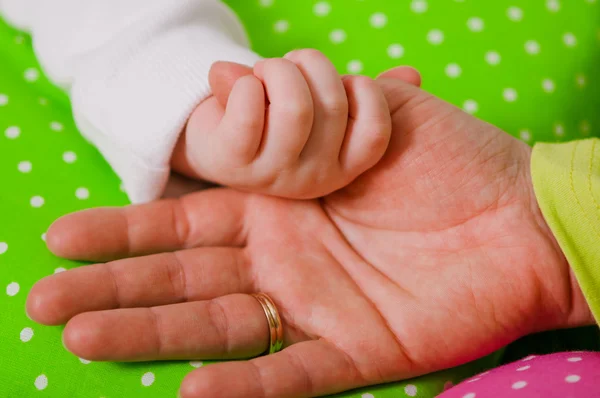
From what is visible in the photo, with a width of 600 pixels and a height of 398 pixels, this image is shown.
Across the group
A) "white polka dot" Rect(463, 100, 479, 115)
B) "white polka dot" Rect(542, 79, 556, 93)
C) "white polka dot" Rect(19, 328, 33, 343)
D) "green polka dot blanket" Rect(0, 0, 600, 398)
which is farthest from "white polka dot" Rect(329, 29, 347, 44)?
"white polka dot" Rect(19, 328, 33, 343)

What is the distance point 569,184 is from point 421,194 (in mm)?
182

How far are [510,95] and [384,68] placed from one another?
0.71 ft

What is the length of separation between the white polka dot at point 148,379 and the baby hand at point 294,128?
255mm

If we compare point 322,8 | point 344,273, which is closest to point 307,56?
point 344,273

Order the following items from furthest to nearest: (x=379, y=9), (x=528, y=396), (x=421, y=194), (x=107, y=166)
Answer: (x=379, y=9) → (x=107, y=166) → (x=421, y=194) → (x=528, y=396)

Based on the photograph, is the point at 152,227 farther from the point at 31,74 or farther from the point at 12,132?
the point at 31,74

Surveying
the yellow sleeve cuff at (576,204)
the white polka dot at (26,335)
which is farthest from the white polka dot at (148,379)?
the yellow sleeve cuff at (576,204)

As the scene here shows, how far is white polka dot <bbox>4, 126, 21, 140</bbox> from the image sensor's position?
2.89ft

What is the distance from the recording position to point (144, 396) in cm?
66

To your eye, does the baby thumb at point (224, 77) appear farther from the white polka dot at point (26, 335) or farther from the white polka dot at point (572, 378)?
the white polka dot at point (572, 378)

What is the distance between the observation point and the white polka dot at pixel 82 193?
33.5 inches

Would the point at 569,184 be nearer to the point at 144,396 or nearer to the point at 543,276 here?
the point at 543,276

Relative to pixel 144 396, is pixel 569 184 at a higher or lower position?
higher

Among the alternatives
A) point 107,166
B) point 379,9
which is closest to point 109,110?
point 107,166
